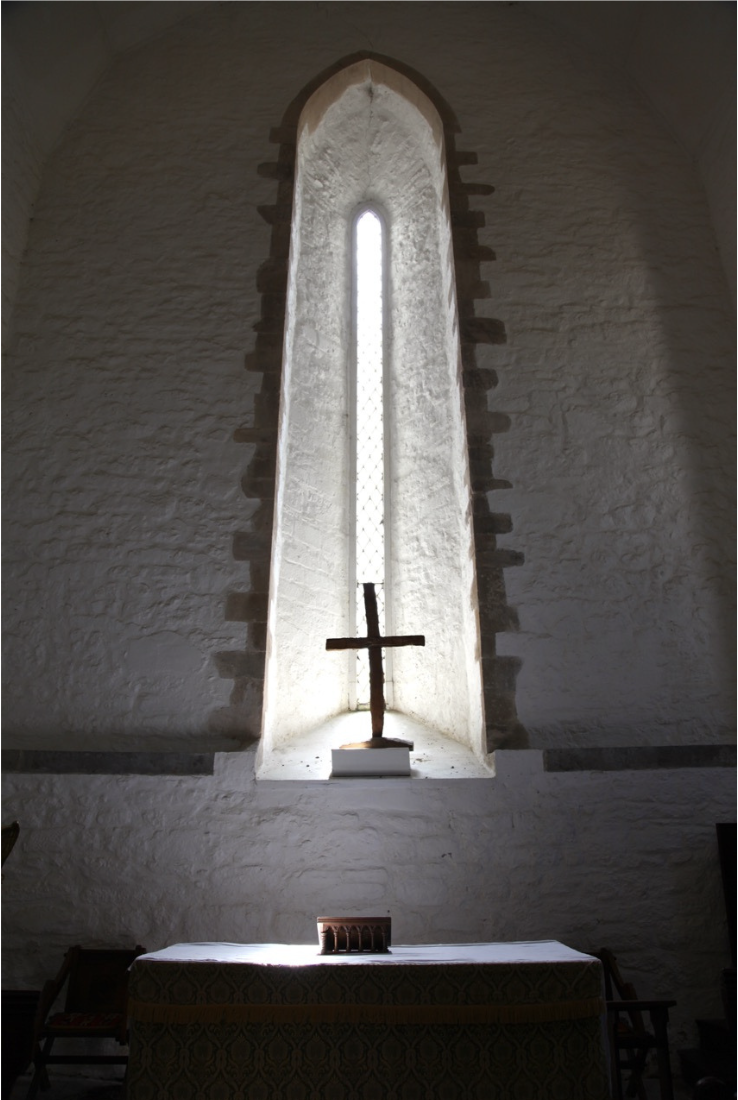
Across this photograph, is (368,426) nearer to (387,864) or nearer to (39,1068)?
(387,864)

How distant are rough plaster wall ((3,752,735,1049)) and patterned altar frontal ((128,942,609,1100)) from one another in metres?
1.33

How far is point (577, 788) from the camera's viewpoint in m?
3.98

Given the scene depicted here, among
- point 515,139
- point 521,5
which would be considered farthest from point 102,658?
point 521,5

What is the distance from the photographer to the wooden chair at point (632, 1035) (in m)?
2.96

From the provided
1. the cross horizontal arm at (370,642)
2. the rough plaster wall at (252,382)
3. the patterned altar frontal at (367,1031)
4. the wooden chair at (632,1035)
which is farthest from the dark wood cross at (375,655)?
the patterned altar frontal at (367,1031)

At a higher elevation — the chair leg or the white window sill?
the white window sill

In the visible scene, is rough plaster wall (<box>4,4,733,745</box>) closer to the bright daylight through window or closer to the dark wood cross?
the dark wood cross

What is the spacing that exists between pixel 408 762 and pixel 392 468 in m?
2.07

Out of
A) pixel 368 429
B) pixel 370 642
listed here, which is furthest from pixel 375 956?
pixel 368 429

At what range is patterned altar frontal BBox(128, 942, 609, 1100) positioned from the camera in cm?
238

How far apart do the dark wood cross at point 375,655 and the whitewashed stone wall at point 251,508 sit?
0.72 feet

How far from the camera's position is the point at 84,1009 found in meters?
3.59

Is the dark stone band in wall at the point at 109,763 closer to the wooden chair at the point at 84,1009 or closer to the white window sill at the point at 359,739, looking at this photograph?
the white window sill at the point at 359,739

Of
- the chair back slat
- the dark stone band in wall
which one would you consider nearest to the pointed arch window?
the dark stone band in wall
